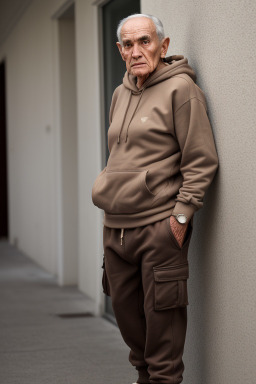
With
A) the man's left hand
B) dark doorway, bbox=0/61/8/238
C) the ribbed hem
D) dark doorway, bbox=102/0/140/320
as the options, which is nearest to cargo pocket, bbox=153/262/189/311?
A: the man's left hand

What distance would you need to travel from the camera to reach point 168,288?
321 cm

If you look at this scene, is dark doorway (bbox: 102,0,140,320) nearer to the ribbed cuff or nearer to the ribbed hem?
the ribbed hem

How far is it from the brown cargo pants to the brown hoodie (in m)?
0.09

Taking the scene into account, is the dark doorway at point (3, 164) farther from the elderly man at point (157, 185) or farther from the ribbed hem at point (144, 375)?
the elderly man at point (157, 185)

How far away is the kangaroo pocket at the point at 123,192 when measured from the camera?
127 inches

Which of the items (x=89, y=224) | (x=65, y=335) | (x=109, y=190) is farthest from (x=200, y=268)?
(x=89, y=224)

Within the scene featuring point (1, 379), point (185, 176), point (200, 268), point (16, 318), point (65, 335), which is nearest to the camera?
point (185, 176)

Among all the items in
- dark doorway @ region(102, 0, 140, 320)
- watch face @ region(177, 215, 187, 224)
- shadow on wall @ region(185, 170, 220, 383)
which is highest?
dark doorway @ region(102, 0, 140, 320)

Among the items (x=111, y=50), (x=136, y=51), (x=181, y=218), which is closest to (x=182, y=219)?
(x=181, y=218)

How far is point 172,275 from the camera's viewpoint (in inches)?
127

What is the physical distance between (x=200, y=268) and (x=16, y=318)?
303cm

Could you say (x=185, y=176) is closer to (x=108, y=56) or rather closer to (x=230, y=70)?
(x=230, y=70)

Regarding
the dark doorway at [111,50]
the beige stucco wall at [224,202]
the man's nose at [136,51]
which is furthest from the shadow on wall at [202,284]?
the dark doorway at [111,50]

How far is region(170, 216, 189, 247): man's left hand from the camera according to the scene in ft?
10.5
